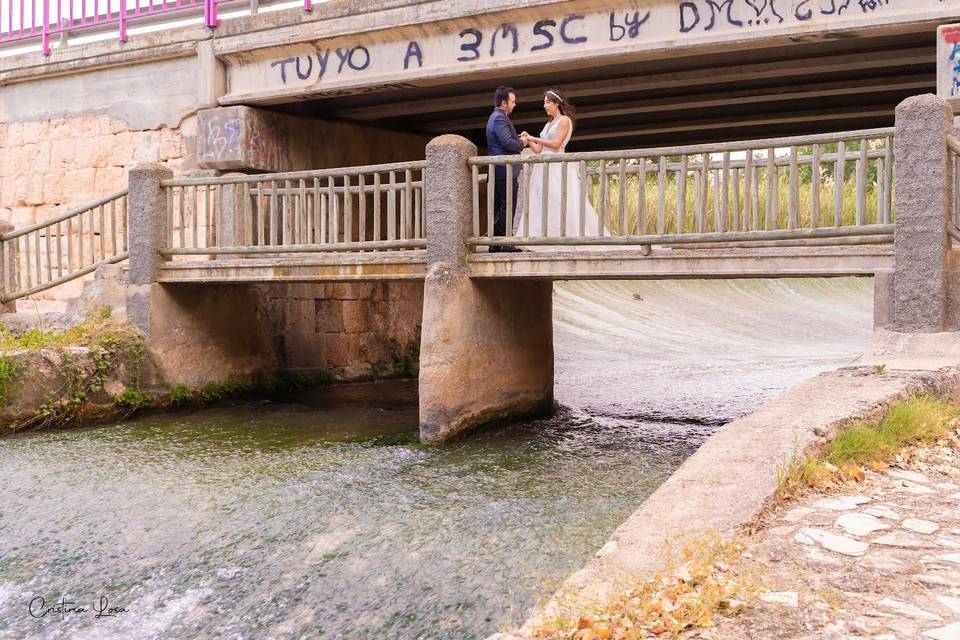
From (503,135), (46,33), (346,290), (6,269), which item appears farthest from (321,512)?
(46,33)

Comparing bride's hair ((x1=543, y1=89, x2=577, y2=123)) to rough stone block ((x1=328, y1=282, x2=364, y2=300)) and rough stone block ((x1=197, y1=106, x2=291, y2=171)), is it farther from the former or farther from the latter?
rough stone block ((x1=328, y1=282, x2=364, y2=300))

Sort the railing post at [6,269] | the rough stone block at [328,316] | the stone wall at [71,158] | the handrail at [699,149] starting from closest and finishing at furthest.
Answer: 1. the handrail at [699,149]
2. the railing post at [6,269]
3. the stone wall at [71,158]
4. the rough stone block at [328,316]

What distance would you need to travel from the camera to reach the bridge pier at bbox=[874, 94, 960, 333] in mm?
7242

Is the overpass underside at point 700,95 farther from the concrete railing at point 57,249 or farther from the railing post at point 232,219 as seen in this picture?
the concrete railing at point 57,249

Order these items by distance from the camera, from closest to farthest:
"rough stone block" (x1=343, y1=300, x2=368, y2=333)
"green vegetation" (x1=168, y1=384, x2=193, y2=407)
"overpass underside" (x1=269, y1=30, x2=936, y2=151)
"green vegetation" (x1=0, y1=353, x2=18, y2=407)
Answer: "green vegetation" (x1=0, y1=353, x2=18, y2=407) < "overpass underside" (x1=269, y1=30, x2=936, y2=151) < "green vegetation" (x1=168, y1=384, x2=193, y2=407) < "rough stone block" (x1=343, y1=300, x2=368, y2=333)

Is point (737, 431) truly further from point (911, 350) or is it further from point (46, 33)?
point (46, 33)

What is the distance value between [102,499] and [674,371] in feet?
31.9

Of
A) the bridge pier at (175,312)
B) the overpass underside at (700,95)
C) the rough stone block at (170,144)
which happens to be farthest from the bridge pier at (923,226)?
the rough stone block at (170,144)

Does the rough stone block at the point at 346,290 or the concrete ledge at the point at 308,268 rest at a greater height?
the concrete ledge at the point at 308,268

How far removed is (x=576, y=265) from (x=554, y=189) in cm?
100

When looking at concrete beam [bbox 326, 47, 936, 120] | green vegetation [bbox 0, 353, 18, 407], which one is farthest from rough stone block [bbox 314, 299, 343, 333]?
green vegetation [bbox 0, 353, 18, 407]

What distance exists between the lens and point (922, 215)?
24.0 ft

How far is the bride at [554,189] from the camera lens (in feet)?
30.9

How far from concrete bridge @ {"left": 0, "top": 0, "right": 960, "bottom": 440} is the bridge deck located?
0.02 meters
